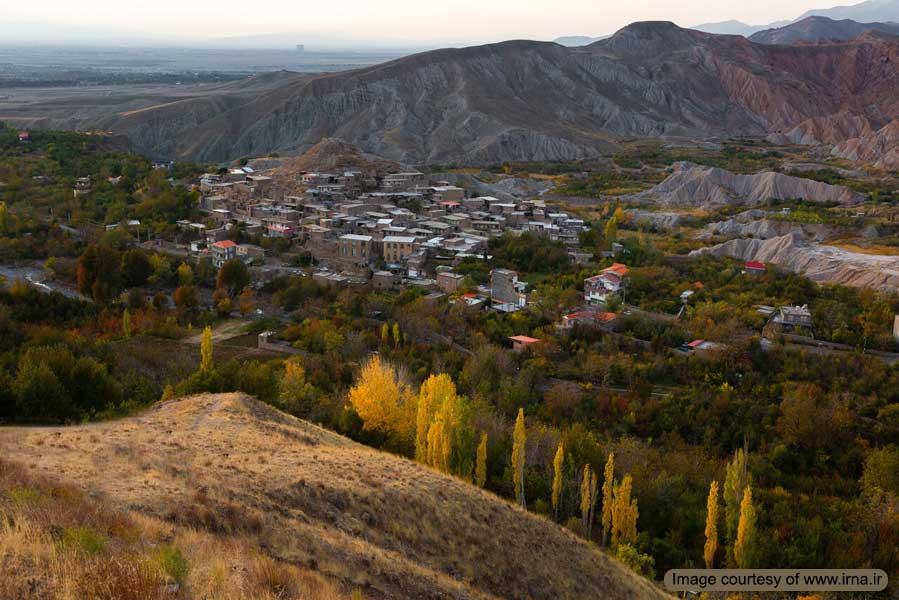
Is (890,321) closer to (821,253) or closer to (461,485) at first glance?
(821,253)

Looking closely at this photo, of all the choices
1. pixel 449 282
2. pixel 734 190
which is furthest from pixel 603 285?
pixel 734 190

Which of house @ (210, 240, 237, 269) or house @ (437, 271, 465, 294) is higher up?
house @ (210, 240, 237, 269)

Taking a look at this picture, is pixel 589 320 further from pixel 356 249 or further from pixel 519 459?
pixel 356 249

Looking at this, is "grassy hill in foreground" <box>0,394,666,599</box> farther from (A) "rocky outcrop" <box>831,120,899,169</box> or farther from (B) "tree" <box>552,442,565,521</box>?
(A) "rocky outcrop" <box>831,120,899,169</box>

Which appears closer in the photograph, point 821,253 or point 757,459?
point 757,459

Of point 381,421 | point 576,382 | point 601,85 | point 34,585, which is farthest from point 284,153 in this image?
point 34,585

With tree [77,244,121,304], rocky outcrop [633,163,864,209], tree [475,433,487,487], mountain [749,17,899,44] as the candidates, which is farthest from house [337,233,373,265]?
mountain [749,17,899,44]

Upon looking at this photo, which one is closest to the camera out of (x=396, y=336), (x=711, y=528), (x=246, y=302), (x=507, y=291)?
(x=711, y=528)
